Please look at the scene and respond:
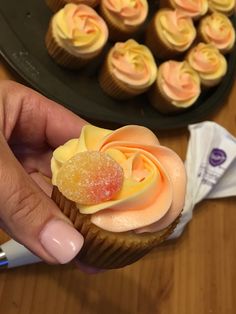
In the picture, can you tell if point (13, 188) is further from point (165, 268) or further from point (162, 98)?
point (162, 98)

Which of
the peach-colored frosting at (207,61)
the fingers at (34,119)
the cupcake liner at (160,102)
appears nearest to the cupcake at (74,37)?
the cupcake liner at (160,102)

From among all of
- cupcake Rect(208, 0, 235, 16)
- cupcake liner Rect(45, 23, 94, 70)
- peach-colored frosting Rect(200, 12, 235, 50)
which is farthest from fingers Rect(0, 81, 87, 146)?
cupcake Rect(208, 0, 235, 16)

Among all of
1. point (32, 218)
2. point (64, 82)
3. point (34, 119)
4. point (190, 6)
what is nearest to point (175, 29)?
point (190, 6)

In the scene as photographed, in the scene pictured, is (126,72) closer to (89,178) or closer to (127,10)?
(127,10)

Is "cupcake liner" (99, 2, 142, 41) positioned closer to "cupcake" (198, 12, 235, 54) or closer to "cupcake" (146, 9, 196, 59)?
"cupcake" (146, 9, 196, 59)

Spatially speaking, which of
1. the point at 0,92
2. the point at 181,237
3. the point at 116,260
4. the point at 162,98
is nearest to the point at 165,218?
the point at 116,260
